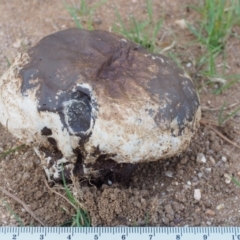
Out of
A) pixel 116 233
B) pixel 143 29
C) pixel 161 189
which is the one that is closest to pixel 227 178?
pixel 161 189

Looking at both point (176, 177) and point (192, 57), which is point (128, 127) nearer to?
point (176, 177)

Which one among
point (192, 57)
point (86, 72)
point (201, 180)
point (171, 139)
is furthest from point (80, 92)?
point (192, 57)

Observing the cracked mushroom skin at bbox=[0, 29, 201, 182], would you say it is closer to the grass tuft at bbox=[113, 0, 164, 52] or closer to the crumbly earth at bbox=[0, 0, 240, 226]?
the crumbly earth at bbox=[0, 0, 240, 226]

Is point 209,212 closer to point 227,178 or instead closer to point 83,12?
point 227,178

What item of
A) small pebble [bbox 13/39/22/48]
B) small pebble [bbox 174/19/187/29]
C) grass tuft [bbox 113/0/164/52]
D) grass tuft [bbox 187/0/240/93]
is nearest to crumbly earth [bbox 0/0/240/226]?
grass tuft [bbox 187/0/240/93]

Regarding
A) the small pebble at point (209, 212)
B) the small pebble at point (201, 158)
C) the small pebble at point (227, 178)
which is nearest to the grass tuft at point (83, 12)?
the small pebble at point (201, 158)

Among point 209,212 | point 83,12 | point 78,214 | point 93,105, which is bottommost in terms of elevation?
point 209,212

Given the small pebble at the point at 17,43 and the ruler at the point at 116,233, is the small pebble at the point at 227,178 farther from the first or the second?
the small pebble at the point at 17,43
